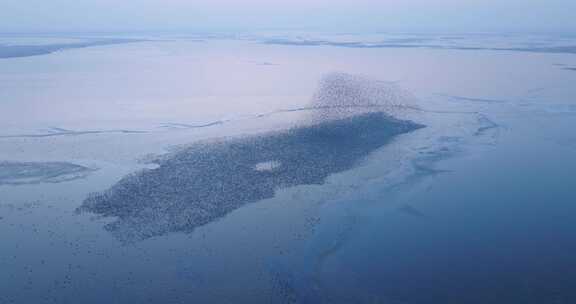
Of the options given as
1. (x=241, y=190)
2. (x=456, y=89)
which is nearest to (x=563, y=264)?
(x=241, y=190)

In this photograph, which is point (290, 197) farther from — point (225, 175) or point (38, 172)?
point (38, 172)

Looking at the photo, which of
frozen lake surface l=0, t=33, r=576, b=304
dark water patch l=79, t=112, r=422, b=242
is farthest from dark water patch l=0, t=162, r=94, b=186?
dark water patch l=79, t=112, r=422, b=242

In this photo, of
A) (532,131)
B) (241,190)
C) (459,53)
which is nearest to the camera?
(241,190)

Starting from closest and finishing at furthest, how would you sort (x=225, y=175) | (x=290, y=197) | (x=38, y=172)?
(x=290, y=197) < (x=225, y=175) < (x=38, y=172)

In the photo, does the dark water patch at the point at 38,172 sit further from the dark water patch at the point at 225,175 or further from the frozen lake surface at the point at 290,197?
the dark water patch at the point at 225,175

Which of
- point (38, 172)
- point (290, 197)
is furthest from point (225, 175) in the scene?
point (38, 172)

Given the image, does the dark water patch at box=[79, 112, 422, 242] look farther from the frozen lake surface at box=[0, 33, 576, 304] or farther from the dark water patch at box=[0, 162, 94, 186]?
the dark water patch at box=[0, 162, 94, 186]

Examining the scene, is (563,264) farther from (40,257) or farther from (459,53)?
(459,53)
